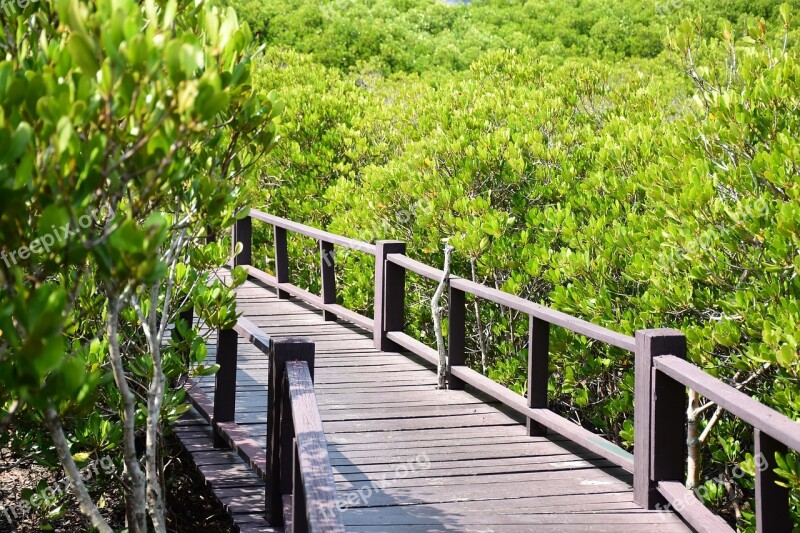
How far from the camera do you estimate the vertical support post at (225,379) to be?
5.67m

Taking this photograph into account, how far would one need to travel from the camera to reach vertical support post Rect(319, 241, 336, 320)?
8766 millimetres

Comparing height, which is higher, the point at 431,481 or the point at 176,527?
the point at 431,481

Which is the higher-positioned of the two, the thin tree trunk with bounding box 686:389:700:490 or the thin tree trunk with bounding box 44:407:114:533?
the thin tree trunk with bounding box 44:407:114:533

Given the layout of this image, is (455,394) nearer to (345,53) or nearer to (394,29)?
(345,53)

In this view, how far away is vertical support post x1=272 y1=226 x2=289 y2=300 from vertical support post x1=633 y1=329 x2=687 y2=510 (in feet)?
19.6

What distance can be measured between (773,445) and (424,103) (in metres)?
7.71

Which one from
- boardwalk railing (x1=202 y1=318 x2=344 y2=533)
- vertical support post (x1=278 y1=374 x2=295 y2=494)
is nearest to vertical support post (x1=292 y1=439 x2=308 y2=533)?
boardwalk railing (x1=202 y1=318 x2=344 y2=533)

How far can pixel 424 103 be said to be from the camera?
10.7 meters

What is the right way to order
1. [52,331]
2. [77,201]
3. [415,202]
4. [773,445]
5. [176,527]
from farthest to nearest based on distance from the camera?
[415,202] < [176,527] < [773,445] < [77,201] < [52,331]

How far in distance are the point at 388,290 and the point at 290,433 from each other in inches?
135

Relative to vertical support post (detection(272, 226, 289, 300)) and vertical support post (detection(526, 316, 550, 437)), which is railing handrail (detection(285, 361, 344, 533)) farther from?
vertical support post (detection(272, 226, 289, 300))

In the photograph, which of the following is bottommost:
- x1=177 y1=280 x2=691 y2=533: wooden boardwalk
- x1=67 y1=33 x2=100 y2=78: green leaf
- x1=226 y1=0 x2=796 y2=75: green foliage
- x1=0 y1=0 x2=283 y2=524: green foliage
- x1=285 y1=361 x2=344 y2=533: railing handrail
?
x1=177 y1=280 x2=691 y2=533: wooden boardwalk

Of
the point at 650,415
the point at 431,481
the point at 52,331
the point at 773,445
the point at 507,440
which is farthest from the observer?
the point at 507,440

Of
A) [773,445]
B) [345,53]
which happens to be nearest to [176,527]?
[773,445]
